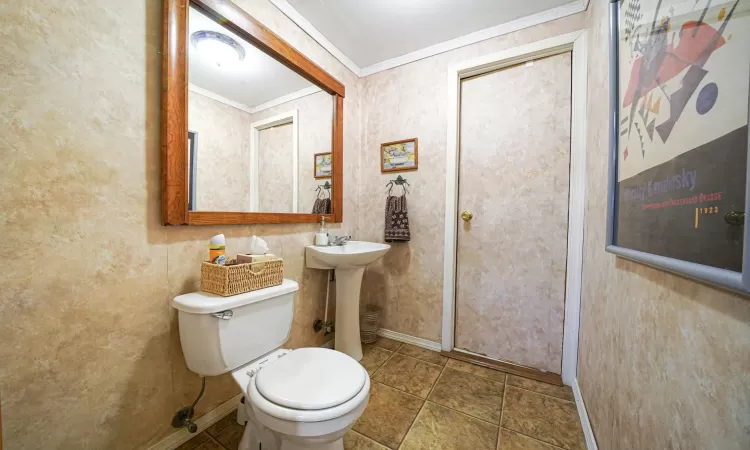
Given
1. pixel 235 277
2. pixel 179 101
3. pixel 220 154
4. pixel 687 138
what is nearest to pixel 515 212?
pixel 687 138

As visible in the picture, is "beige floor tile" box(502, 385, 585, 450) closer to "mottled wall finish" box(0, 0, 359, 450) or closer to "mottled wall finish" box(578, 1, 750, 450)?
"mottled wall finish" box(578, 1, 750, 450)

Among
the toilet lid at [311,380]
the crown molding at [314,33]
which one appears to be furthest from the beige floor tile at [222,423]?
the crown molding at [314,33]

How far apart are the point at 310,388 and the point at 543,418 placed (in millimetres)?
1198

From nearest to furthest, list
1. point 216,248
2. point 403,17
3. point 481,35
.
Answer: point 216,248, point 403,17, point 481,35

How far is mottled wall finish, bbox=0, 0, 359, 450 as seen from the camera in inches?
28.1

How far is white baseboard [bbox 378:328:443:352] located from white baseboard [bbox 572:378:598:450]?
2.52 feet

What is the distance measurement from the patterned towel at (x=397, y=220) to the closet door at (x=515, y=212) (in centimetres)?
39

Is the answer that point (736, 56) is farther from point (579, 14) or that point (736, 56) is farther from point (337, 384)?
point (579, 14)

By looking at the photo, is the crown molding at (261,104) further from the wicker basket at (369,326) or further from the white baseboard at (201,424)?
the wicker basket at (369,326)

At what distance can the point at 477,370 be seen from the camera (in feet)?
5.31

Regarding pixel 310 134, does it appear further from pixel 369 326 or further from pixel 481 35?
pixel 369 326

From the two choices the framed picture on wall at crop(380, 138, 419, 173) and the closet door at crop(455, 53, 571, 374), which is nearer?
the closet door at crop(455, 53, 571, 374)

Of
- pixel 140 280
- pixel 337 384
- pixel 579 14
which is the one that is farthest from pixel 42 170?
pixel 579 14

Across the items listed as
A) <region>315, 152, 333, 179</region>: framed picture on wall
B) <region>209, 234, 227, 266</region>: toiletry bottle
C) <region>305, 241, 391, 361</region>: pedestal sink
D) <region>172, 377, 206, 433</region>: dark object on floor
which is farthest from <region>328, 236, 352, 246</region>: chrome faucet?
<region>172, 377, 206, 433</region>: dark object on floor
